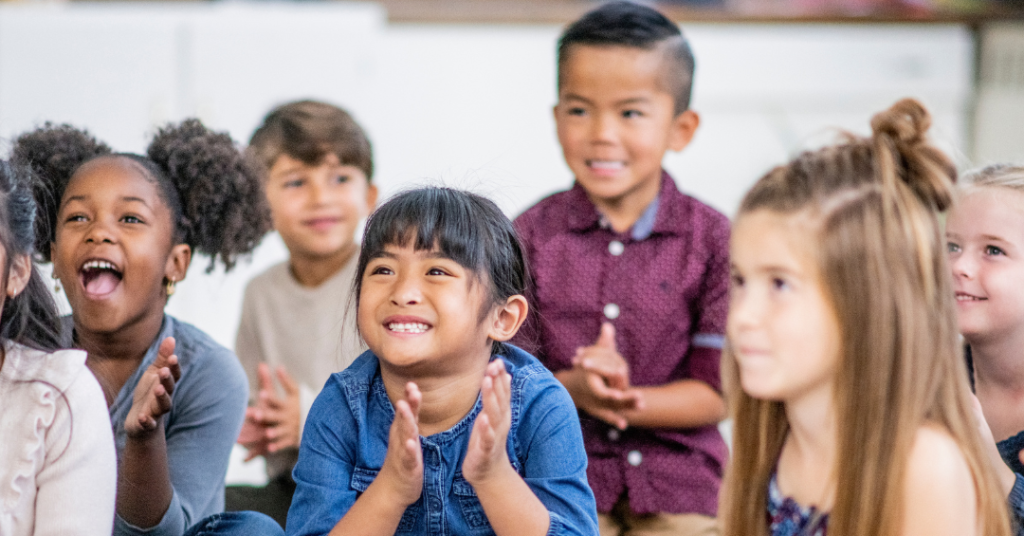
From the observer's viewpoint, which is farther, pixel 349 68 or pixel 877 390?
pixel 349 68

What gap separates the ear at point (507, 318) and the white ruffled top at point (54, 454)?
→ 41cm

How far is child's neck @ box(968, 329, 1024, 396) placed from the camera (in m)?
1.15

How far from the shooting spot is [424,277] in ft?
3.20

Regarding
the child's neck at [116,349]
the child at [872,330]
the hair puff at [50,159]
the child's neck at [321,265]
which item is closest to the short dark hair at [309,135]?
the child's neck at [321,265]

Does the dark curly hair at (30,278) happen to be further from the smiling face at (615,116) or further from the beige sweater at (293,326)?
the smiling face at (615,116)

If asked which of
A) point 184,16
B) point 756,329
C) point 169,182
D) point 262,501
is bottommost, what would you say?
point 262,501

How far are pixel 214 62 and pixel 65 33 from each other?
40 centimetres

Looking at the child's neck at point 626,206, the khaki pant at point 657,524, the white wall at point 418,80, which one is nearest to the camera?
the khaki pant at point 657,524

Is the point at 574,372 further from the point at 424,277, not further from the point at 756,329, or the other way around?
the point at 756,329

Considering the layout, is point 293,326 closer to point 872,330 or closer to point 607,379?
point 607,379

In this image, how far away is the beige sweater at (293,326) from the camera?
1596mm

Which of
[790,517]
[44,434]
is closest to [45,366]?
[44,434]

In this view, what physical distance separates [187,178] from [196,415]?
302 mm

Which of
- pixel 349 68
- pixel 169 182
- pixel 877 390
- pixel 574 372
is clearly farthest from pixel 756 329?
pixel 349 68
